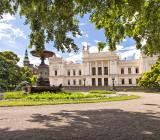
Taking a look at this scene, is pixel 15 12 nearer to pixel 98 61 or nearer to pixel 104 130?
pixel 104 130

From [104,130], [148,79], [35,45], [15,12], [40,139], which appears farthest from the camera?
[148,79]

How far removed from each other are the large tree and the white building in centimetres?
7309

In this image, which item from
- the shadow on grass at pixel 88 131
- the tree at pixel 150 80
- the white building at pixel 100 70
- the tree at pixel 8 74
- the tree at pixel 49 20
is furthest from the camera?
the white building at pixel 100 70

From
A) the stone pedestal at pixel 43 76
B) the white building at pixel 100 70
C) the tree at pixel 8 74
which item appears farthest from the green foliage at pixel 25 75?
the stone pedestal at pixel 43 76

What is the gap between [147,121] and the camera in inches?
434

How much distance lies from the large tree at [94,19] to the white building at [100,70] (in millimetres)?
73087

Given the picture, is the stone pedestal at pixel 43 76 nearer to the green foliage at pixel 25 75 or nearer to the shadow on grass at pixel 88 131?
the shadow on grass at pixel 88 131

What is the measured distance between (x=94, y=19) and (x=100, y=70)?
7826cm

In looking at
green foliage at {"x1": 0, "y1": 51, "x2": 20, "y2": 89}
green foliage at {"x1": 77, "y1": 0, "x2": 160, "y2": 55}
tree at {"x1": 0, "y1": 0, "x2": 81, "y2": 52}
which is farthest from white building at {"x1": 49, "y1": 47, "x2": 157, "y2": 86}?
tree at {"x1": 0, "y1": 0, "x2": 81, "y2": 52}

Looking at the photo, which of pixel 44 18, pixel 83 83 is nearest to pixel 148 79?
pixel 83 83

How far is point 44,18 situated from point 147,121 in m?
5.44

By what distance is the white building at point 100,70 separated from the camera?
288ft

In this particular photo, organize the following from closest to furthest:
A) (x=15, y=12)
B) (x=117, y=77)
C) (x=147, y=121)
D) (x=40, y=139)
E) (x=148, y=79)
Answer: (x=40, y=139)
(x=15, y=12)
(x=147, y=121)
(x=148, y=79)
(x=117, y=77)

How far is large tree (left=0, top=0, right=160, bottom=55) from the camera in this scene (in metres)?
9.73
